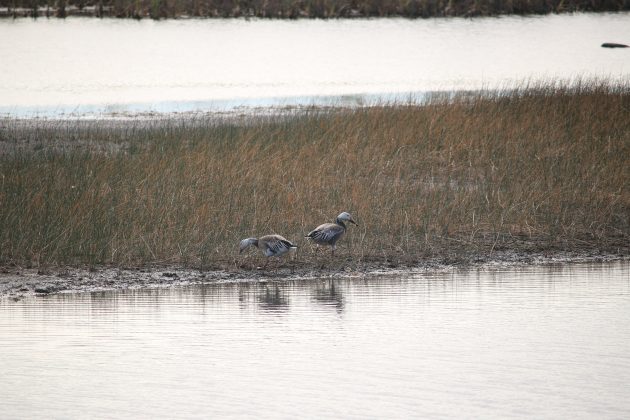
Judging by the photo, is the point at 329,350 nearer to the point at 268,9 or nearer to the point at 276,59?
the point at 276,59

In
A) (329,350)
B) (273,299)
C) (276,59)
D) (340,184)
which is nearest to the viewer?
(329,350)

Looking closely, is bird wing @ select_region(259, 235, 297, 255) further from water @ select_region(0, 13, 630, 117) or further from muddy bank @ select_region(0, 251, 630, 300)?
water @ select_region(0, 13, 630, 117)

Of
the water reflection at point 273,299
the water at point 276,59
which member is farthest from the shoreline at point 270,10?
the water reflection at point 273,299

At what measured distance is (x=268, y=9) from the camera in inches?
2002

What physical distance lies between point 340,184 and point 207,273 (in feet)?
11.4

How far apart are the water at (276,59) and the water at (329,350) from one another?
13.5 m

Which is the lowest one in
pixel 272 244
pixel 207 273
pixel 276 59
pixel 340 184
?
pixel 207 273

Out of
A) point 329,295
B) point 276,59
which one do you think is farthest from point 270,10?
point 329,295

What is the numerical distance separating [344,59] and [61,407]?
3361 cm

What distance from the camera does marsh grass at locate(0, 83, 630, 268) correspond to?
1255 centimetres

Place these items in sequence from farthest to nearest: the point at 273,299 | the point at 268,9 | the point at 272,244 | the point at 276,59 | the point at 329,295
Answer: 1. the point at 268,9
2. the point at 276,59
3. the point at 272,244
4. the point at 329,295
5. the point at 273,299

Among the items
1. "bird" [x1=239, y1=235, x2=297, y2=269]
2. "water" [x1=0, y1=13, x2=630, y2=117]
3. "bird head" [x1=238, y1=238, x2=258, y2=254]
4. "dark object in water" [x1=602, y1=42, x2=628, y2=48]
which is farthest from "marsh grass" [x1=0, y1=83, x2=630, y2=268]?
"dark object in water" [x1=602, y1=42, x2=628, y2=48]

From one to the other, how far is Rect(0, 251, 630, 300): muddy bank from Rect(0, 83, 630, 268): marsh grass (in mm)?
210

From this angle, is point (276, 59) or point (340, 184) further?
point (276, 59)
